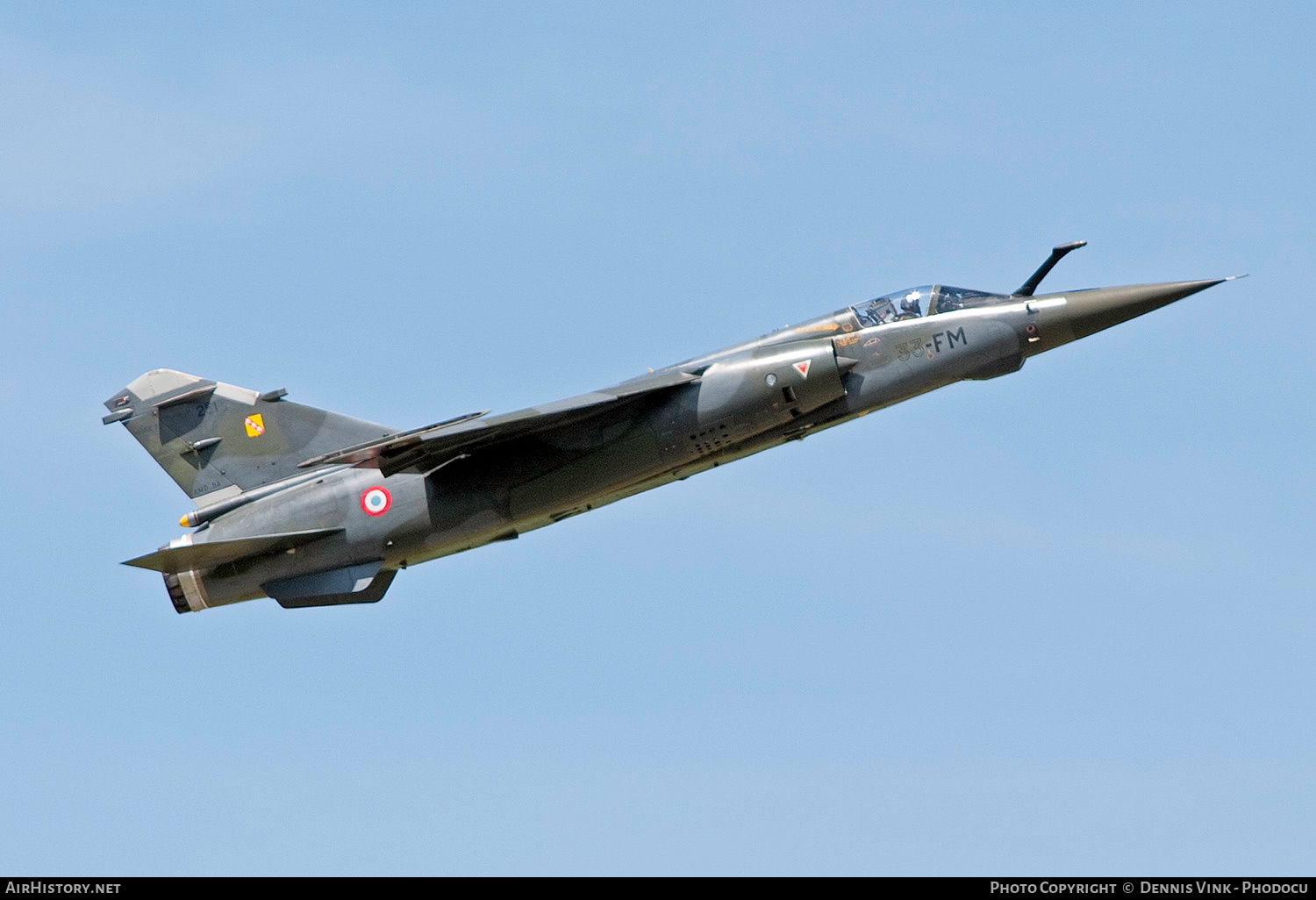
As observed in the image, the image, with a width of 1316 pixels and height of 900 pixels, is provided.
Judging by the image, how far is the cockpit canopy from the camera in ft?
70.6

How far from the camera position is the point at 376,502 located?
71.6ft

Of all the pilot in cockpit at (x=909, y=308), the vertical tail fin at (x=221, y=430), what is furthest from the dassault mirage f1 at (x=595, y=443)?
the vertical tail fin at (x=221, y=430)

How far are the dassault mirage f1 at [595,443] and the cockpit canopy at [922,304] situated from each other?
0.02m

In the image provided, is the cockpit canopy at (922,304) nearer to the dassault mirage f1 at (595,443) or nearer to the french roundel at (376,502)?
the dassault mirage f1 at (595,443)

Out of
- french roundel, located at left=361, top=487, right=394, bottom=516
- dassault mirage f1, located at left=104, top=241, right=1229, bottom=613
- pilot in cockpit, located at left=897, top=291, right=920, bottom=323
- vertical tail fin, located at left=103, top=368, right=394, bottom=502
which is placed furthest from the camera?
vertical tail fin, located at left=103, top=368, right=394, bottom=502

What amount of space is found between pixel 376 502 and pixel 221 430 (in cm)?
322

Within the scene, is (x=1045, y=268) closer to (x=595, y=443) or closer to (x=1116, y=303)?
(x=1116, y=303)

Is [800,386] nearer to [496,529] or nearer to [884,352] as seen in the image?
[884,352]

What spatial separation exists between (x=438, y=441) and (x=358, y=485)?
2216mm

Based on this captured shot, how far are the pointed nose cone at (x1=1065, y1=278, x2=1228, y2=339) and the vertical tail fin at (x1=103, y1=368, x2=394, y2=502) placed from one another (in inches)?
392

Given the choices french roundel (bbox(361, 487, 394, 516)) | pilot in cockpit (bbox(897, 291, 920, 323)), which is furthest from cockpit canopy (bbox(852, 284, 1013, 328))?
french roundel (bbox(361, 487, 394, 516))

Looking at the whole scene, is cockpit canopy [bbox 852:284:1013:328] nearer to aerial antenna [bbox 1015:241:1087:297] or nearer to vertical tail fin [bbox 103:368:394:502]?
aerial antenna [bbox 1015:241:1087:297]

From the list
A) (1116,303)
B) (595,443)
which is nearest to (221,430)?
(595,443)

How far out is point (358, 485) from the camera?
21.9 m
